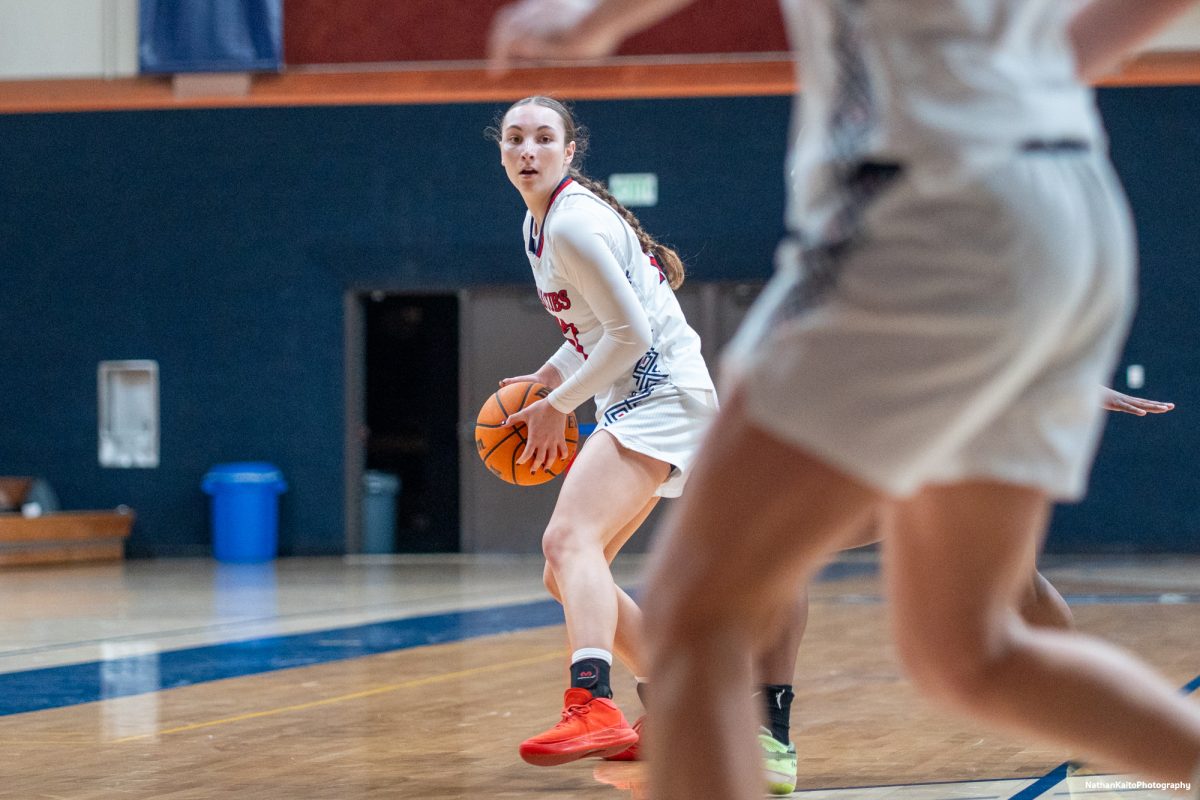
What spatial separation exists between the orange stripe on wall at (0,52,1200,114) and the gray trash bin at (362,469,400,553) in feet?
11.1

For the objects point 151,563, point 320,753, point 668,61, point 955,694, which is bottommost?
point 151,563

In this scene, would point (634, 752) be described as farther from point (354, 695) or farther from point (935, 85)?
point (935, 85)

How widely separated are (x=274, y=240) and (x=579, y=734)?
11.0 meters

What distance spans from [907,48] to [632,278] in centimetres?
211

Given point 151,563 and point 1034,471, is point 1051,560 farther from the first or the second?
point 1034,471

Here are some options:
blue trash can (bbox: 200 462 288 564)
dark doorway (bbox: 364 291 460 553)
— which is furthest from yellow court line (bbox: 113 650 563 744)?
dark doorway (bbox: 364 291 460 553)

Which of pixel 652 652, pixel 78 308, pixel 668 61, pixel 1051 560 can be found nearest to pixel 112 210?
pixel 78 308

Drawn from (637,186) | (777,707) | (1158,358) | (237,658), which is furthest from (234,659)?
(1158,358)

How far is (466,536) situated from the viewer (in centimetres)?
1305

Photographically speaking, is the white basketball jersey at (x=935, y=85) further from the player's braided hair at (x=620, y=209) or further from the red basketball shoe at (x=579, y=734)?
the player's braided hair at (x=620, y=209)

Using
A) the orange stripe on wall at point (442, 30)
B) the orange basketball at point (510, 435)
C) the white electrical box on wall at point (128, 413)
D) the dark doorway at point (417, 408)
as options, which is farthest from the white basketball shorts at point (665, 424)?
the dark doorway at point (417, 408)

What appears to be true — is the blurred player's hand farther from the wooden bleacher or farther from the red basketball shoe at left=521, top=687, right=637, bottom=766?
the wooden bleacher

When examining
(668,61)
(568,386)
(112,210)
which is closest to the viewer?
(568,386)

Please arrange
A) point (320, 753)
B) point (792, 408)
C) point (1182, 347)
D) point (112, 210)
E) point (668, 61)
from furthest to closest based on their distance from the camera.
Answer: point (112, 210), point (1182, 347), point (668, 61), point (320, 753), point (792, 408)
